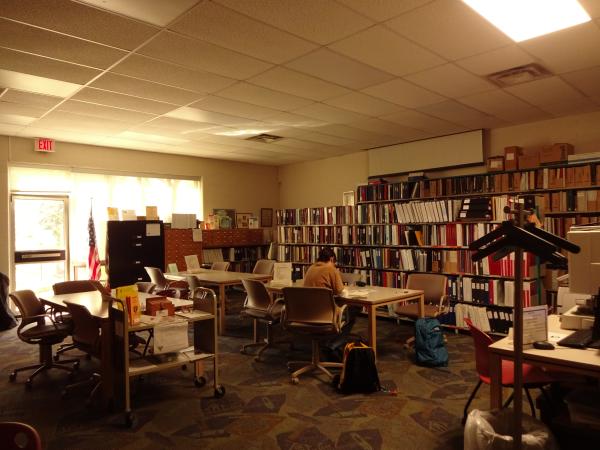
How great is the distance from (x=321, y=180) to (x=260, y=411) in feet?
19.7

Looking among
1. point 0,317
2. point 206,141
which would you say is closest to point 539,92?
point 206,141

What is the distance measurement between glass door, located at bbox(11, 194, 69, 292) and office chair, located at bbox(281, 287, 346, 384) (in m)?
4.76

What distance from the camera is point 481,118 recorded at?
5617 mm

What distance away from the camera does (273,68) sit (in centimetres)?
383

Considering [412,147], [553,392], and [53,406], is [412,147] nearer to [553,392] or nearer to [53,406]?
[553,392]

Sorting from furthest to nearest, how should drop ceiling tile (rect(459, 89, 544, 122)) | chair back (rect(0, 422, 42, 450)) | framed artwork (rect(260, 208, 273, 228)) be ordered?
framed artwork (rect(260, 208, 273, 228))
drop ceiling tile (rect(459, 89, 544, 122))
chair back (rect(0, 422, 42, 450))

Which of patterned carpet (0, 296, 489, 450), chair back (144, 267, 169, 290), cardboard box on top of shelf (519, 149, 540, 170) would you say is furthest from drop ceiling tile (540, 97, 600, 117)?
chair back (144, 267, 169, 290)

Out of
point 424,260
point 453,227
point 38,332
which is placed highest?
point 453,227

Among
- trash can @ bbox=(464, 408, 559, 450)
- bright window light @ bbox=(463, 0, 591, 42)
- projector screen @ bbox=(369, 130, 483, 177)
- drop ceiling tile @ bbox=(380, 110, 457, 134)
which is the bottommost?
trash can @ bbox=(464, 408, 559, 450)

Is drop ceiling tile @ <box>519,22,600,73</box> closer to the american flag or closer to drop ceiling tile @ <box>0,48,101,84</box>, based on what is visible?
drop ceiling tile @ <box>0,48,101,84</box>

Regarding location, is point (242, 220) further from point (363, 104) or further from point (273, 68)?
point (273, 68)

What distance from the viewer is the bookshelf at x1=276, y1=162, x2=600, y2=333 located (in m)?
5.28

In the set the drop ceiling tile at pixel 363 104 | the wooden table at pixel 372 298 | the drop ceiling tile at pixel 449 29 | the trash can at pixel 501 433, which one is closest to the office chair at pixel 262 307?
the wooden table at pixel 372 298

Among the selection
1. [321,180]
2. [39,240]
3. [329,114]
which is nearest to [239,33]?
[329,114]
